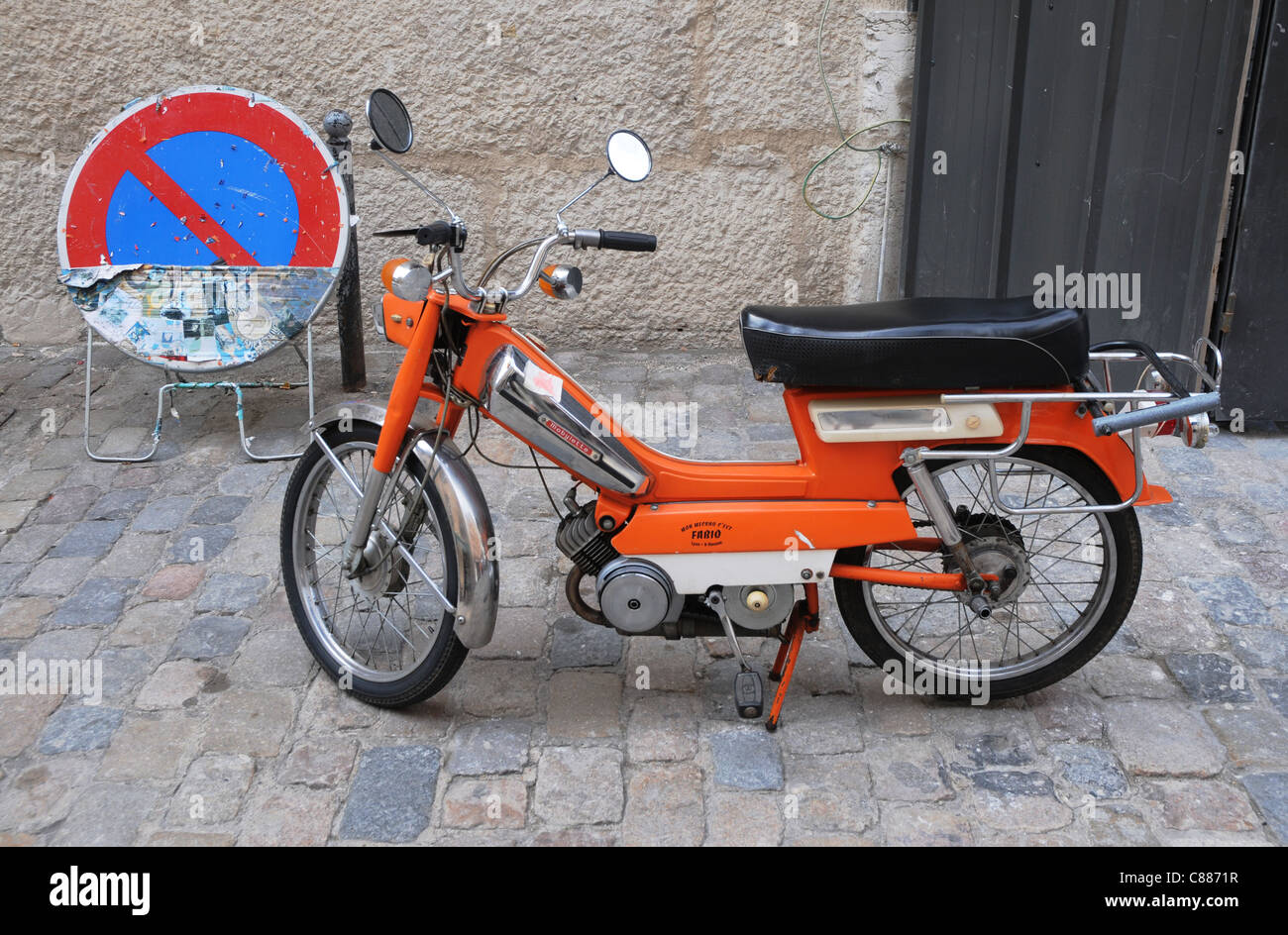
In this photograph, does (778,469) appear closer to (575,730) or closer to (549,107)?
(575,730)

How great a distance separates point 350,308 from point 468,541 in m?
2.47

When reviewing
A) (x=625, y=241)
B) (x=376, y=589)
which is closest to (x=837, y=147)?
(x=625, y=241)

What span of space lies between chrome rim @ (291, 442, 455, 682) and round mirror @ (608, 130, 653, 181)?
89cm

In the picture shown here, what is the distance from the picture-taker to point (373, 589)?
10.2ft

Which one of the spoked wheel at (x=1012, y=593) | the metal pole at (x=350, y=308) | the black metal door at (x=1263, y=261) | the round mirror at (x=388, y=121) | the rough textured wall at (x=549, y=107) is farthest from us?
the rough textured wall at (x=549, y=107)

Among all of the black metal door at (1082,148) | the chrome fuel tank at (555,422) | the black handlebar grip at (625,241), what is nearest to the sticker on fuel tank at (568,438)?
the chrome fuel tank at (555,422)

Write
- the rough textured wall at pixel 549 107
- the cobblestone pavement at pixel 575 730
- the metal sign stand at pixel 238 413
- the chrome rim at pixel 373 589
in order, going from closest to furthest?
the cobblestone pavement at pixel 575 730
the chrome rim at pixel 373 589
the metal sign stand at pixel 238 413
the rough textured wall at pixel 549 107

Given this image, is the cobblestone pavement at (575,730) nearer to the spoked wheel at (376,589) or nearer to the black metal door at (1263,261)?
the spoked wheel at (376,589)

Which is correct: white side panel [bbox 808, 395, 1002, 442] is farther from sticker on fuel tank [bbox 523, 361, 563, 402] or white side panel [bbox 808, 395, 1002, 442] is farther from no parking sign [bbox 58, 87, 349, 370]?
no parking sign [bbox 58, 87, 349, 370]

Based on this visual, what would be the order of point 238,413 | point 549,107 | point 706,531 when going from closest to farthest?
1. point 706,531
2. point 238,413
3. point 549,107

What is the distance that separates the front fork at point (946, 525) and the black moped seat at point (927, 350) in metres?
0.20

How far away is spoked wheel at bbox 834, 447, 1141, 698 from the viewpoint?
9.65 feet

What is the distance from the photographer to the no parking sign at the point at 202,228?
4527 millimetres
